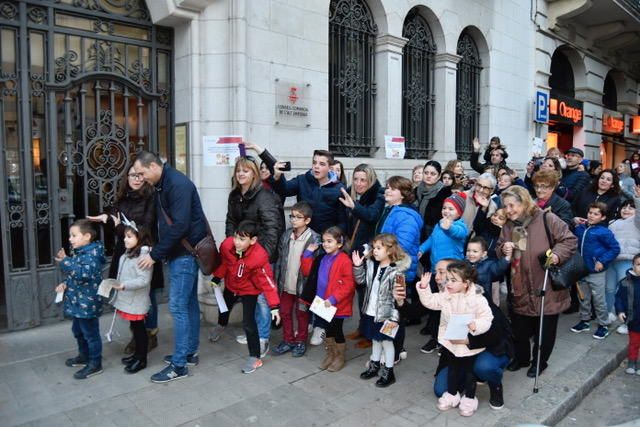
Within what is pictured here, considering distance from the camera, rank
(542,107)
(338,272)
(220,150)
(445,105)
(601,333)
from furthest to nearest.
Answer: (542,107)
(445,105)
(220,150)
(601,333)
(338,272)

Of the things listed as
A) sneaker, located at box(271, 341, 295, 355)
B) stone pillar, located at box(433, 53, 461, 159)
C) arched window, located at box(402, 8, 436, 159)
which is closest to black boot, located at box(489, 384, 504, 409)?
sneaker, located at box(271, 341, 295, 355)

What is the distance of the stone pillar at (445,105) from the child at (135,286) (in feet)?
22.5

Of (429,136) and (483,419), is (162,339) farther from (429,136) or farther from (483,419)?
(429,136)

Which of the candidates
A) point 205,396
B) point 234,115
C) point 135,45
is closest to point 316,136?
point 234,115

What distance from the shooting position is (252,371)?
4965 millimetres

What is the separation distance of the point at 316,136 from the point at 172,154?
2.04 m

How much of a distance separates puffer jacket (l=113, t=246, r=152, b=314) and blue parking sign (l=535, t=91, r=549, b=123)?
1080 cm

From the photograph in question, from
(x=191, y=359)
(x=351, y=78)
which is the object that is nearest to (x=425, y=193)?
(x=351, y=78)

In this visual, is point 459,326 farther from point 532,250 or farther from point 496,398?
point 532,250

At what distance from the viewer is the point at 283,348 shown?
549cm

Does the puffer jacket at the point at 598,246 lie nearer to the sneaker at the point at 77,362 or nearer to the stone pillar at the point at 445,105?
the stone pillar at the point at 445,105

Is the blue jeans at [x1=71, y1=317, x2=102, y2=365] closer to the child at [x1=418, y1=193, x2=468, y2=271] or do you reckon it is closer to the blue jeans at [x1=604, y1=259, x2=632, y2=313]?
the child at [x1=418, y1=193, x2=468, y2=271]

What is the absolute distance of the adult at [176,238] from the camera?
15.0 feet

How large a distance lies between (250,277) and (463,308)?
200 cm
